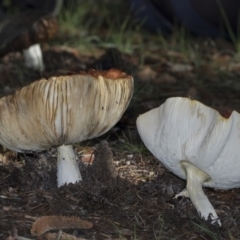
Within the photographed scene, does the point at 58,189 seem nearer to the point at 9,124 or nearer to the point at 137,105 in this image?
the point at 9,124

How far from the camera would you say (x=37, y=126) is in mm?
2719

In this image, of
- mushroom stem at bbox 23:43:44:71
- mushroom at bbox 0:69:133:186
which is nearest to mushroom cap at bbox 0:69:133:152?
mushroom at bbox 0:69:133:186

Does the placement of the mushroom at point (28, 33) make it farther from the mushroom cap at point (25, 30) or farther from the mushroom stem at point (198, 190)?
the mushroom stem at point (198, 190)

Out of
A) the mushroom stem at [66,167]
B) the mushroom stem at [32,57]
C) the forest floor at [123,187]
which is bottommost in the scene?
the mushroom stem at [32,57]

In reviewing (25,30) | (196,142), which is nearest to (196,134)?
(196,142)

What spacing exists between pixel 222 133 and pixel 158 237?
0.47 meters

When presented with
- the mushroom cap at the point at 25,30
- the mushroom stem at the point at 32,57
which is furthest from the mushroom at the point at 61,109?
the mushroom stem at the point at 32,57

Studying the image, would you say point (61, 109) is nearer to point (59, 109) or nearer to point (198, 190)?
point (59, 109)

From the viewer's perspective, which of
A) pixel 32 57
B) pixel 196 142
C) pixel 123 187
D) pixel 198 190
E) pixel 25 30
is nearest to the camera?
pixel 196 142

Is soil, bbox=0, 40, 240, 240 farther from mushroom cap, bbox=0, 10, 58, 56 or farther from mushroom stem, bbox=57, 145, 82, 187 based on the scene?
mushroom cap, bbox=0, 10, 58, 56

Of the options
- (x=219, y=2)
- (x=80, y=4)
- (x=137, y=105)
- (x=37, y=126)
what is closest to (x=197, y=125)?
(x=37, y=126)

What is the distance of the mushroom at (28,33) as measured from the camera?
4.90 m

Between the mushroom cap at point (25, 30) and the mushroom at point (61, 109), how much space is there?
7.03ft

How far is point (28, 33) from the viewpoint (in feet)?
16.1
